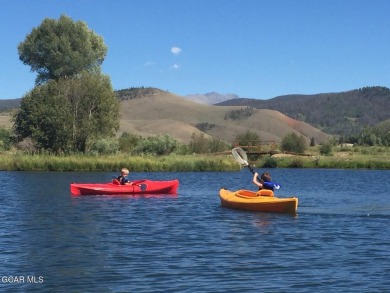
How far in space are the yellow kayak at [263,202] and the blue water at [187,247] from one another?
37 centimetres

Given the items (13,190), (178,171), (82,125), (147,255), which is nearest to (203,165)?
(178,171)

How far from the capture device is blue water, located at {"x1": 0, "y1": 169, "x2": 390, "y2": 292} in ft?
38.6

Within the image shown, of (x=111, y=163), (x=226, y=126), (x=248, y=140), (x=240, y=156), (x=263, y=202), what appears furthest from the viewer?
(x=226, y=126)

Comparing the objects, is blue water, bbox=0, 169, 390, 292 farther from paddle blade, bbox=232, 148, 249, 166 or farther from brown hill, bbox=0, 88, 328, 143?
brown hill, bbox=0, 88, 328, 143

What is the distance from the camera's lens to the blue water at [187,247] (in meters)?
11.8

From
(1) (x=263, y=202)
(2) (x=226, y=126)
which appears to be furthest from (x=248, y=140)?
(2) (x=226, y=126)

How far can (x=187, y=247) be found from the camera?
50.0 feet

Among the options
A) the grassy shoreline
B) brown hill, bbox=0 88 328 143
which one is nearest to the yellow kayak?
the grassy shoreline

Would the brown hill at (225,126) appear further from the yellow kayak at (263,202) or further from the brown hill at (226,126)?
the yellow kayak at (263,202)

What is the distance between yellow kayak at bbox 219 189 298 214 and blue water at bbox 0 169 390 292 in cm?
37

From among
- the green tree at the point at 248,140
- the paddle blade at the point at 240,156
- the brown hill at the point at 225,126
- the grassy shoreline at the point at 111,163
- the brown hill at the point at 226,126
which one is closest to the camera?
the paddle blade at the point at 240,156

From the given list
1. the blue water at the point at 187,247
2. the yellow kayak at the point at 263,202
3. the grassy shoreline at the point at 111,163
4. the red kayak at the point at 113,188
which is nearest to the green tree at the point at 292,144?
the grassy shoreline at the point at 111,163

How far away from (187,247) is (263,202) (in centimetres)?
715

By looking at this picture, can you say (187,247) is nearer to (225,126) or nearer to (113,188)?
(113,188)
